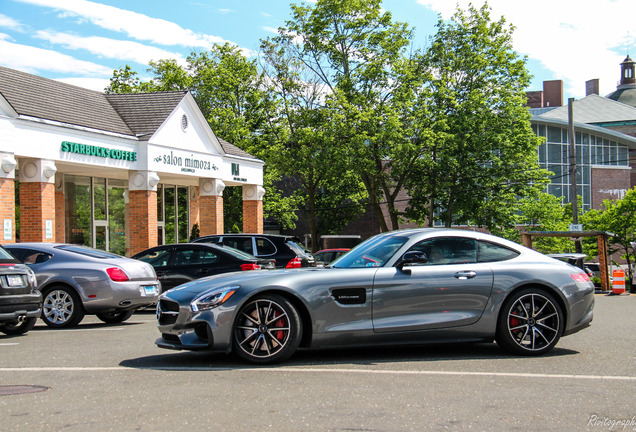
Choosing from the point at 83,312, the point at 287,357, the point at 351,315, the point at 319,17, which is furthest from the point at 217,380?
the point at 319,17

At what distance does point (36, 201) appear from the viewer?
68.2 feet

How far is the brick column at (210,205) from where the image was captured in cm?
2962

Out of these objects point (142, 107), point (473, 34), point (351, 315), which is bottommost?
point (351, 315)

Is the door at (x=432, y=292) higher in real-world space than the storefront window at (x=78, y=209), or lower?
lower

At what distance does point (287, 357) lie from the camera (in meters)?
6.98

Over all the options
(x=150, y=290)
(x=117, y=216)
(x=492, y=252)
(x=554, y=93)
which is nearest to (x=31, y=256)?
(x=150, y=290)

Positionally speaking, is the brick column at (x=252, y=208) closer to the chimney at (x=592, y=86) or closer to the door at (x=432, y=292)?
the door at (x=432, y=292)

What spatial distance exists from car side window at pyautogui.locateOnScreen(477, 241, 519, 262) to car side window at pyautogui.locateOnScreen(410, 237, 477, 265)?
70mm

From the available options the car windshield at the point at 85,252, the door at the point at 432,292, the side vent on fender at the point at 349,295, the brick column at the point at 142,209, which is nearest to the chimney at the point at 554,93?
the brick column at the point at 142,209

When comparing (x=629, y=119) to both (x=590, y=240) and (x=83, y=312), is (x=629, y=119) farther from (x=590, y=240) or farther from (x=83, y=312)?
(x=83, y=312)

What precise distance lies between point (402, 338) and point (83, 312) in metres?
6.22

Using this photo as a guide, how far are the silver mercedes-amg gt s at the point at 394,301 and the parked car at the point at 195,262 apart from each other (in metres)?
6.60

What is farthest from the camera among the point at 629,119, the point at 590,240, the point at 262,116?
the point at 629,119

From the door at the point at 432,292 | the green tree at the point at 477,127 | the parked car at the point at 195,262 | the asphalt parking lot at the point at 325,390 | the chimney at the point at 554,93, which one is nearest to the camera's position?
the asphalt parking lot at the point at 325,390
